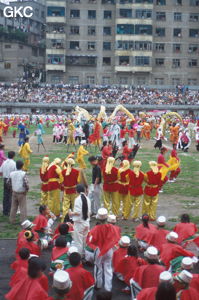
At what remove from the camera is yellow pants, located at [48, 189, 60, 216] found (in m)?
10.9

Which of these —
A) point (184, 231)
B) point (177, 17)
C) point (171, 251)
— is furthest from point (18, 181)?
point (177, 17)

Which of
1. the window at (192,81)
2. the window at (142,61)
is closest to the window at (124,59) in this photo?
the window at (142,61)

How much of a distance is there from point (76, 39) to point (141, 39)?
963 centimetres

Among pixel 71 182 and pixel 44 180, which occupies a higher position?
pixel 71 182

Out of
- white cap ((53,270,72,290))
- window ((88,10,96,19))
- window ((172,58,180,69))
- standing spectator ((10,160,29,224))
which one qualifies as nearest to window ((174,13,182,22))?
window ((172,58,180,69))

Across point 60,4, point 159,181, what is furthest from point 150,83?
point 159,181

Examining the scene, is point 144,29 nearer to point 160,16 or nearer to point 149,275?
point 160,16

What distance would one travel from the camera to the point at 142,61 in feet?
205

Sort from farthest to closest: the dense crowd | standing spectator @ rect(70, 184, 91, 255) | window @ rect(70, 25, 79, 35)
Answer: window @ rect(70, 25, 79, 35)
the dense crowd
standing spectator @ rect(70, 184, 91, 255)

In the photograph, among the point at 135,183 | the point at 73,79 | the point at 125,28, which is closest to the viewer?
the point at 135,183

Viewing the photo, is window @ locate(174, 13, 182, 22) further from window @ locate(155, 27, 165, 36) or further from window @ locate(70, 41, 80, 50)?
window @ locate(70, 41, 80, 50)

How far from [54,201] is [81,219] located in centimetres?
316

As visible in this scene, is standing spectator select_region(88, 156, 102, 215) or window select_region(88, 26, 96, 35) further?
window select_region(88, 26, 96, 35)

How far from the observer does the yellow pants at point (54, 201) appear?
35.6 feet
